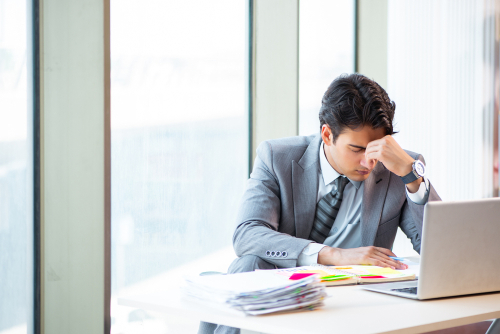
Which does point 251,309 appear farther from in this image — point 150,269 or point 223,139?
point 223,139

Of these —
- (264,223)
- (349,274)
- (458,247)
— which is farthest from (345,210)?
(458,247)

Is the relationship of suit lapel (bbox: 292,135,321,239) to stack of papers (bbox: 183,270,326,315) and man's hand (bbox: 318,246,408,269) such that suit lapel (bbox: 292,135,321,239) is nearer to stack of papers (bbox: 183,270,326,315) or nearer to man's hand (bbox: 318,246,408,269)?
man's hand (bbox: 318,246,408,269)

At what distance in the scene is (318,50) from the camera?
3.87 meters

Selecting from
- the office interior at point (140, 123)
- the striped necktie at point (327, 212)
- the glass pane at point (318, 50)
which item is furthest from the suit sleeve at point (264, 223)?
the glass pane at point (318, 50)

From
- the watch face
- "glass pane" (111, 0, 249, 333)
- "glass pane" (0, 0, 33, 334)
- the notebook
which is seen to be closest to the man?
the watch face

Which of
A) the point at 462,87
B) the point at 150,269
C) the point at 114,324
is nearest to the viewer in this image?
the point at 114,324

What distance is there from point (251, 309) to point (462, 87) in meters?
4.18

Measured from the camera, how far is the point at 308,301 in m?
1.14

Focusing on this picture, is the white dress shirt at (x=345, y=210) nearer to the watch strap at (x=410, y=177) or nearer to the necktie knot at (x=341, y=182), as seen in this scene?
the necktie knot at (x=341, y=182)

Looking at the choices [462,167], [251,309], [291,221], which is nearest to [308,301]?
[251,309]

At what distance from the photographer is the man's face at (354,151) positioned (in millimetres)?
1995

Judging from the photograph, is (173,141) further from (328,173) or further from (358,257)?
(358,257)

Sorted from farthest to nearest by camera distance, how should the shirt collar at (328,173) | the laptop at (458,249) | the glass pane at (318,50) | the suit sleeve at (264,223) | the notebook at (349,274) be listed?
A: the glass pane at (318,50), the shirt collar at (328,173), the suit sleeve at (264,223), the notebook at (349,274), the laptop at (458,249)

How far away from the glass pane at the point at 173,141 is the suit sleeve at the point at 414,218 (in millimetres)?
1252
